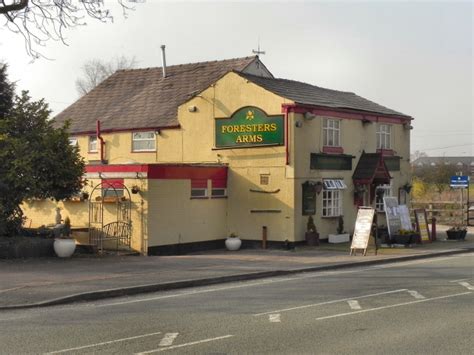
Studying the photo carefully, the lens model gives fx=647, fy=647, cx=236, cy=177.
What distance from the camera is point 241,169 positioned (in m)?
24.0

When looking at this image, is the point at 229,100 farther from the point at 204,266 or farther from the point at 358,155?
the point at 204,266

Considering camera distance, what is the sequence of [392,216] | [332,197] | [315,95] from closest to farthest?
[392,216], [332,197], [315,95]

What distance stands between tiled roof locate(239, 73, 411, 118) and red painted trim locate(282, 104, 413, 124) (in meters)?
0.13

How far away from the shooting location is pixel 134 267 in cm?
1697

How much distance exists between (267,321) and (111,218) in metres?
12.7

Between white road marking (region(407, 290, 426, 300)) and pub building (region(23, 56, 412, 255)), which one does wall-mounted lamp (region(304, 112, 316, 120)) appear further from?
white road marking (region(407, 290, 426, 300))

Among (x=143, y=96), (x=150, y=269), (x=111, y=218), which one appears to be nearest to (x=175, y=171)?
(x=111, y=218)

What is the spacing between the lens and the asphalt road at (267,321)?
26.1 ft

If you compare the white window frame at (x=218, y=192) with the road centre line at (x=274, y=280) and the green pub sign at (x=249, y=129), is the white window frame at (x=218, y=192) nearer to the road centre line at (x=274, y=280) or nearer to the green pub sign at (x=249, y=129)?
the green pub sign at (x=249, y=129)

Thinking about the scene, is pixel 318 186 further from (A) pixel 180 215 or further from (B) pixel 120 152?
(B) pixel 120 152

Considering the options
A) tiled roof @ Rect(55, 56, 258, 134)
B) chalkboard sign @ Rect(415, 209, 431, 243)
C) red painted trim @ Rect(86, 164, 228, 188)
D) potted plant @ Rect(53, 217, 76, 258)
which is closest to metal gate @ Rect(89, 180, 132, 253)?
red painted trim @ Rect(86, 164, 228, 188)

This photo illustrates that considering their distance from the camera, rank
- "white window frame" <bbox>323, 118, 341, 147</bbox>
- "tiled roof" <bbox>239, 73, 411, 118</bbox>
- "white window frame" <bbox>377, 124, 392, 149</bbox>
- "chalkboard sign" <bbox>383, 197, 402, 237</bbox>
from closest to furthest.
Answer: "tiled roof" <bbox>239, 73, 411, 118</bbox>
"chalkboard sign" <bbox>383, 197, 402, 237</bbox>
"white window frame" <bbox>323, 118, 341, 147</bbox>
"white window frame" <bbox>377, 124, 392, 149</bbox>

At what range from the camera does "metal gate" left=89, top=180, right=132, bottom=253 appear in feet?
69.4

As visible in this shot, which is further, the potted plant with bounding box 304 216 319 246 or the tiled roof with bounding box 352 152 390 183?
the tiled roof with bounding box 352 152 390 183
